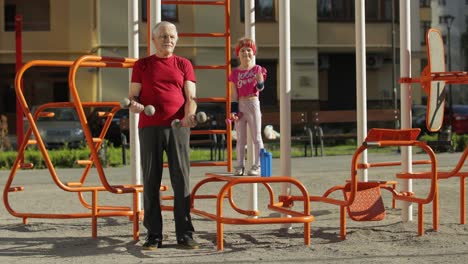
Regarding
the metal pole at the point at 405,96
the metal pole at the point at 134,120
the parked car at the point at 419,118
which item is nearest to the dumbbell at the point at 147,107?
the metal pole at the point at 134,120

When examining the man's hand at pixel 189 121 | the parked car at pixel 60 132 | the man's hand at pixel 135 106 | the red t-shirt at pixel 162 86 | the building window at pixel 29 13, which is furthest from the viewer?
the building window at pixel 29 13

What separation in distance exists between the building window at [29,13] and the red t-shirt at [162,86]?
34299 mm

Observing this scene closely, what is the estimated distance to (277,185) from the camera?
14.0 meters

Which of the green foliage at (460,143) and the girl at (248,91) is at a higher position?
the girl at (248,91)

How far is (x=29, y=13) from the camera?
1617 inches

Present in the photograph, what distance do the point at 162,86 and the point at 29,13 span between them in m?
35.0

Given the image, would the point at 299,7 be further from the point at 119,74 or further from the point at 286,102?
the point at 286,102

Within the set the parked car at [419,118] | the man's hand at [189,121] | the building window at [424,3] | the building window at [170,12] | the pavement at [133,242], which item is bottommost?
the pavement at [133,242]

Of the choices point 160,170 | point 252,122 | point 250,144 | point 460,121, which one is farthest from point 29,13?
point 160,170

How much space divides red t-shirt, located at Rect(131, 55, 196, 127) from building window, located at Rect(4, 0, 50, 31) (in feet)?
113

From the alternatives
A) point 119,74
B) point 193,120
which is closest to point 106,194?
point 193,120

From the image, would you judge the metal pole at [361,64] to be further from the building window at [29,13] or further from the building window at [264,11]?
the building window at [29,13]

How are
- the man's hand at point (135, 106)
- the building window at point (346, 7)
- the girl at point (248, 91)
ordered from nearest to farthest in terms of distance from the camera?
the man's hand at point (135, 106) < the girl at point (248, 91) < the building window at point (346, 7)

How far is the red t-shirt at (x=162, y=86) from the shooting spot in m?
7.39
